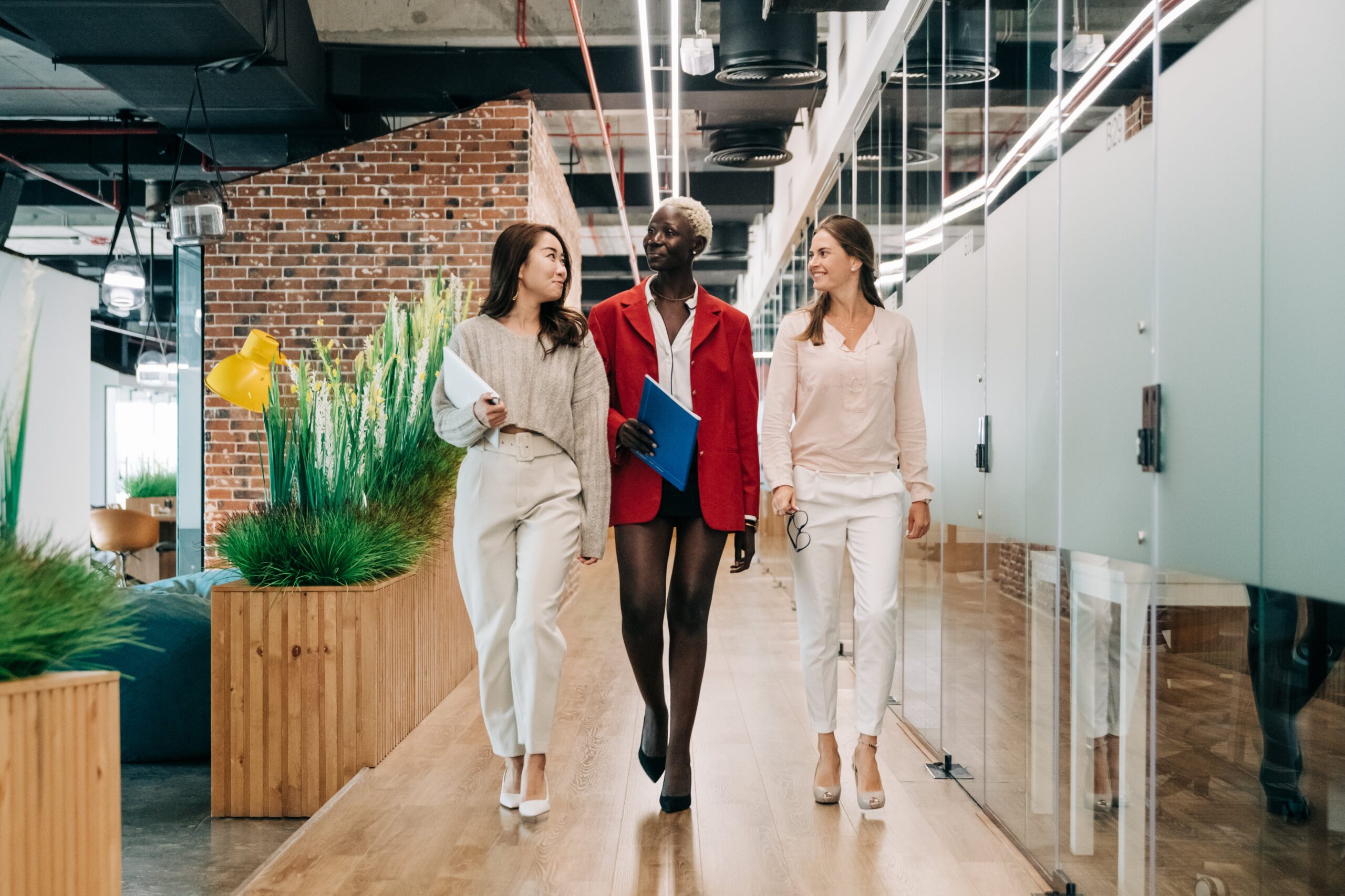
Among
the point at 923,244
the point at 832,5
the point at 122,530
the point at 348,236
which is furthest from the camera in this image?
the point at 122,530

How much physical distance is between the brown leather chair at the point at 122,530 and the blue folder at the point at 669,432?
7197 millimetres

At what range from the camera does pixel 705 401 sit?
9.52 feet

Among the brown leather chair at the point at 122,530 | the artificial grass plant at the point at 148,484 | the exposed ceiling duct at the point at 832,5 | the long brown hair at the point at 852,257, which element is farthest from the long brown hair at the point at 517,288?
the artificial grass plant at the point at 148,484

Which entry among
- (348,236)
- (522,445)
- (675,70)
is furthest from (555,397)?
(348,236)

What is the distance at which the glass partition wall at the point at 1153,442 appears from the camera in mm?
1463

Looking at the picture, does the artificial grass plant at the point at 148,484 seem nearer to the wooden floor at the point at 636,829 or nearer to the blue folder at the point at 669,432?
the wooden floor at the point at 636,829

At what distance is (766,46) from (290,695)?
4.01 m

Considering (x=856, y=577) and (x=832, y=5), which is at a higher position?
(x=832, y=5)

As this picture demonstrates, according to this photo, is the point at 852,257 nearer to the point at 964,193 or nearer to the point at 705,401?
the point at 705,401

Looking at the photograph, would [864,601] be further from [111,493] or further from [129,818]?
[111,493]

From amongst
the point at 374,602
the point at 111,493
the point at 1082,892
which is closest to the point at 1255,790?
the point at 1082,892

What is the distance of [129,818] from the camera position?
3125 mm

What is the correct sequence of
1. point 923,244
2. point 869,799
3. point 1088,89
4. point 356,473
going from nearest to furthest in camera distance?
point 1088,89 → point 869,799 → point 356,473 → point 923,244

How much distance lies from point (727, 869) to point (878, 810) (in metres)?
0.63
